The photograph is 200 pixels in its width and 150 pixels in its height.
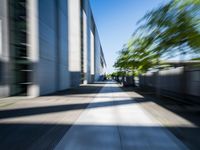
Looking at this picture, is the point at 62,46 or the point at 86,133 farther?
the point at 62,46

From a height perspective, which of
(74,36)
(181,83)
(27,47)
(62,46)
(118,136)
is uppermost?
(74,36)

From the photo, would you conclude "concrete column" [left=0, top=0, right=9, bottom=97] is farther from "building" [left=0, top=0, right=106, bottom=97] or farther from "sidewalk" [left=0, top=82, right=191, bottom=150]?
"sidewalk" [left=0, top=82, right=191, bottom=150]

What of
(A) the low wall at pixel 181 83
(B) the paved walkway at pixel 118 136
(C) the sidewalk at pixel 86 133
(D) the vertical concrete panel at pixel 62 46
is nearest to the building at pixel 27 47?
(D) the vertical concrete panel at pixel 62 46

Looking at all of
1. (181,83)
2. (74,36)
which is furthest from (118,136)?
(74,36)

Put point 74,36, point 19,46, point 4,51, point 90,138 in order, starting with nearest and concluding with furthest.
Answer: point 90,138 → point 4,51 → point 19,46 → point 74,36

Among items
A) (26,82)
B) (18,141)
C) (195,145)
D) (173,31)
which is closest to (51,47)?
(26,82)

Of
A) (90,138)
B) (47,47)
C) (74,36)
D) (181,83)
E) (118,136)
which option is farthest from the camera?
(74,36)

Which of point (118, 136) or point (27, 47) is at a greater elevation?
point (27, 47)

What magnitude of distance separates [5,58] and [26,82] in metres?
2.75

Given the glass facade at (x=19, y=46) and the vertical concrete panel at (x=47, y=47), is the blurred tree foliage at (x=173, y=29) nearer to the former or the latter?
the vertical concrete panel at (x=47, y=47)

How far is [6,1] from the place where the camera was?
48.6 feet

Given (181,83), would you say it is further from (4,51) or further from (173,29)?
(4,51)

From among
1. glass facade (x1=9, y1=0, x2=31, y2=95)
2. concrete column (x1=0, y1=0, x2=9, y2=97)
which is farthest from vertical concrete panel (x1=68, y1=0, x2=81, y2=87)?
concrete column (x1=0, y1=0, x2=9, y2=97)

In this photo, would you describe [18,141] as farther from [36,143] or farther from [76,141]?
[76,141]
